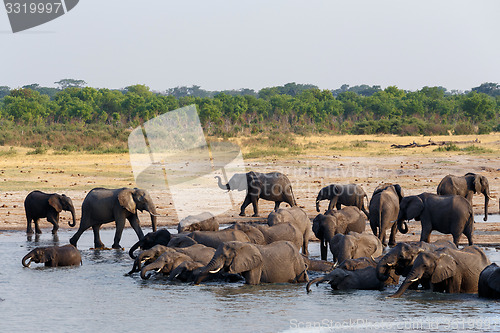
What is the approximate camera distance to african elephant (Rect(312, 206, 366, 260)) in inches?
566

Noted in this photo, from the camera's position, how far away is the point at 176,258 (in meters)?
12.5

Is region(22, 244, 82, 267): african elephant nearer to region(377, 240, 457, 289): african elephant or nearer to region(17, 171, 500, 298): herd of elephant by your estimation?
region(17, 171, 500, 298): herd of elephant

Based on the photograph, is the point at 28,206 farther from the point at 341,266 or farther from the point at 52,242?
the point at 341,266

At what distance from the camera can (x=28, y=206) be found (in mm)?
18250

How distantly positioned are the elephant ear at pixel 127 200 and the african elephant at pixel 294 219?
3119 millimetres

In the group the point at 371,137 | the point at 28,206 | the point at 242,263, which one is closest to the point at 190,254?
the point at 242,263

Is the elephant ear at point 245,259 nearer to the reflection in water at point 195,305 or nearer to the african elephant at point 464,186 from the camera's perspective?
the reflection in water at point 195,305

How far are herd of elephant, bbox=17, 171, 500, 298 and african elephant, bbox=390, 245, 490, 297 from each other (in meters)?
0.01

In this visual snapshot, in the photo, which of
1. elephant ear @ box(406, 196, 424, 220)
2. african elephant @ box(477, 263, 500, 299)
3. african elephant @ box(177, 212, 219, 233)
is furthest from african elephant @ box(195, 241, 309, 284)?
elephant ear @ box(406, 196, 424, 220)

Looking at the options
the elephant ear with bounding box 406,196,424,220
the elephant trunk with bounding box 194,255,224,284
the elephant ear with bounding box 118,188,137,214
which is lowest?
the elephant trunk with bounding box 194,255,224,284

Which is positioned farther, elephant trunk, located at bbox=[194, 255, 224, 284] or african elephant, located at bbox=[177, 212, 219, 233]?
african elephant, located at bbox=[177, 212, 219, 233]

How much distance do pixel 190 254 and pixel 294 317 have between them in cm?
303

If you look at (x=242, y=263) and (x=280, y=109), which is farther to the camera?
(x=280, y=109)

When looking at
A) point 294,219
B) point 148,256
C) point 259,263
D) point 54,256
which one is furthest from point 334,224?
point 54,256
